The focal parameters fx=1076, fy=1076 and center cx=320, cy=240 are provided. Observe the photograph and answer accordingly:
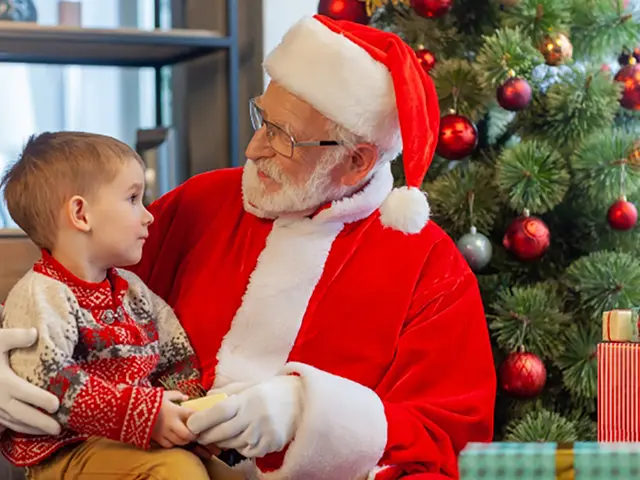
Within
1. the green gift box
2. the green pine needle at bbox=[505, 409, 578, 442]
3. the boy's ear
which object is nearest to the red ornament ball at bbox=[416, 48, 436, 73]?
the green pine needle at bbox=[505, 409, 578, 442]

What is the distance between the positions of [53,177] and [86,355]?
0.93 ft

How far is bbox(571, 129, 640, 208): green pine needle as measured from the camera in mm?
2258

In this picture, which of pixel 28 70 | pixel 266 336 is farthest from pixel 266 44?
pixel 266 336

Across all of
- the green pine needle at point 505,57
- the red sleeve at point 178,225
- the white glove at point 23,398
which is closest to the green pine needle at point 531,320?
the green pine needle at point 505,57

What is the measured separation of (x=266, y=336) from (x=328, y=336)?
0.11 metres

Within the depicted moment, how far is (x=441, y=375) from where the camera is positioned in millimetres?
1819

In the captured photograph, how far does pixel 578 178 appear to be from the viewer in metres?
2.30

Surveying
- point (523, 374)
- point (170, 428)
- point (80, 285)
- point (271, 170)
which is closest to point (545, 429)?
point (523, 374)

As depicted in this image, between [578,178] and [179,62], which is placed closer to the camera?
[578,178]

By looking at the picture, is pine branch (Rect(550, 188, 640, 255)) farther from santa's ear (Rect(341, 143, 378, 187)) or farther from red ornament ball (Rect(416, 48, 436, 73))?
santa's ear (Rect(341, 143, 378, 187))

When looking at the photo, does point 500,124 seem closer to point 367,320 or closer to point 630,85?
point 630,85

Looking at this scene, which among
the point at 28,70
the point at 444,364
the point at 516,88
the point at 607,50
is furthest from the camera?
the point at 28,70

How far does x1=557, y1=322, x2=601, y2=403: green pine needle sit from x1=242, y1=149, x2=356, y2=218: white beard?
0.72 metres

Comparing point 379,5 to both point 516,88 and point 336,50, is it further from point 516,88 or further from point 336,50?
point 336,50
